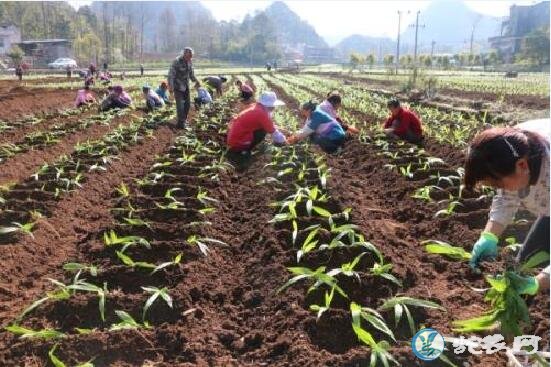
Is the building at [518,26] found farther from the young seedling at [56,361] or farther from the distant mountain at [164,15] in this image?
the young seedling at [56,361]

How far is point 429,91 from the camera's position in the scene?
1834 cm

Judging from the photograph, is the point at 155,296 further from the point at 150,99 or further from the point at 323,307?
the point at 150,99

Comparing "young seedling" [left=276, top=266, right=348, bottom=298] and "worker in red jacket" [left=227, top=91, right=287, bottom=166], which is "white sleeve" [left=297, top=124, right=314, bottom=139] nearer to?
"worker in red jacket" [left=227, top=91, right=287, bottom=166]

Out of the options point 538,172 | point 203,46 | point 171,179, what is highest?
point 203,46

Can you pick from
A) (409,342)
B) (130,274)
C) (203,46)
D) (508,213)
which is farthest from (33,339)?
(203,46)

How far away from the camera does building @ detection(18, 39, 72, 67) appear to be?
53031 millimetres

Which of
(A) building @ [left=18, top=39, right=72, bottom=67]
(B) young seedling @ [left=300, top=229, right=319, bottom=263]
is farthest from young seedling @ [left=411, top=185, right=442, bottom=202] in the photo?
(A) building @ [left=18, top=39, right=72, bottom=67]

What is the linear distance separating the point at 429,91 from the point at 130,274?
16600mm

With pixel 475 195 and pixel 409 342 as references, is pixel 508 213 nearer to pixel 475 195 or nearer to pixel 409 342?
pixel 409 342

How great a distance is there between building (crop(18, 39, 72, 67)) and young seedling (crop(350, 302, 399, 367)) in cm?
5674

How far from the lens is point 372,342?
267 centimetres

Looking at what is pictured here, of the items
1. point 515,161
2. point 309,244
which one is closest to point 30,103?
point 309,244

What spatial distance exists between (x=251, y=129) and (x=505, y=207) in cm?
511

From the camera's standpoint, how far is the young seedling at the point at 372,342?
2.56 meters
